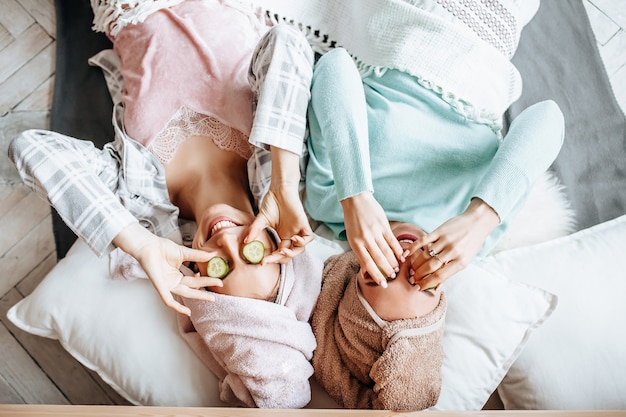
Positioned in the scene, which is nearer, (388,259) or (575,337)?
(388,259)

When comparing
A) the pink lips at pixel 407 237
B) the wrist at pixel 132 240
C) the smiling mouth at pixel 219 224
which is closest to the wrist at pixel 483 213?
the pink lips at pixel 407 237

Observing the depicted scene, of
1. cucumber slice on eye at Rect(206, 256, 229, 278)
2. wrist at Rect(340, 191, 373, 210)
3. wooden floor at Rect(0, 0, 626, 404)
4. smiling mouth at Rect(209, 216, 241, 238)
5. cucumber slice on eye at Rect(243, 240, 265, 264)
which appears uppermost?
wrist at Rect(340, 191, 373, 210)

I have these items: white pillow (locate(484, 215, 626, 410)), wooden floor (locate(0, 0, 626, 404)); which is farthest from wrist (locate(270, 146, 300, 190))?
wooden floor (locate(0, 0, 626, 404))

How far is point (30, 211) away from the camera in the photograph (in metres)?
1.43

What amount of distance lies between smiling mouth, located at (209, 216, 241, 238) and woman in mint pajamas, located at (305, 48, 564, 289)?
22 centimetres

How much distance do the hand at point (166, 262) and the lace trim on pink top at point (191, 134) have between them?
0.23 metres

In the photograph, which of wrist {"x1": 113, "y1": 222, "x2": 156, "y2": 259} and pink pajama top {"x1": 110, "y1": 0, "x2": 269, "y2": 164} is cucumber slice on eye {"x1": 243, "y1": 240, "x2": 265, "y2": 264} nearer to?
wrist {"x1": 113, "y1": 222, "x2": 156, "y2": 259}

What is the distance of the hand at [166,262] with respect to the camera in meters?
1.01

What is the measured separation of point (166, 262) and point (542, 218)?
912 mm

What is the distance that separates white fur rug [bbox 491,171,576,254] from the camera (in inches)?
52.0

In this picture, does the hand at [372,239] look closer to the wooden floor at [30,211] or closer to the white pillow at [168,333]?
the white pillow at [168,333]

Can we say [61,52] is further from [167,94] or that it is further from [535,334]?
[535,334]

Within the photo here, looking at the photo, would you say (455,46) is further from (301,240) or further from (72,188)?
(72,188)

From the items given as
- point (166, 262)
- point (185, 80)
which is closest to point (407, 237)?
point (166, 262)
